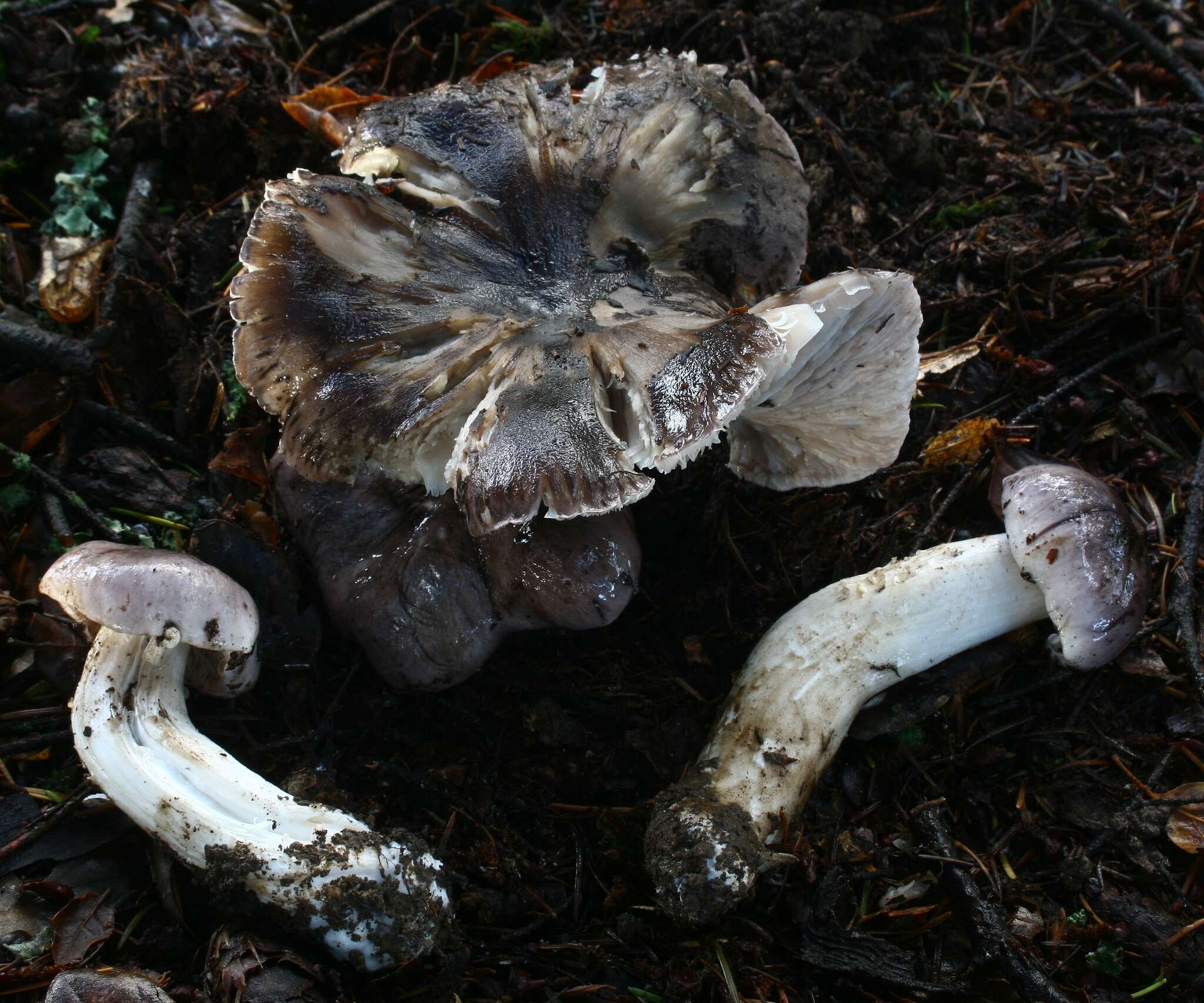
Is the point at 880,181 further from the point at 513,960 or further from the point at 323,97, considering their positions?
the point at 513,960

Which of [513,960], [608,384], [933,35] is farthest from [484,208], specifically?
[933,35]

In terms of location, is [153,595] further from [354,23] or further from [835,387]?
[354,23]

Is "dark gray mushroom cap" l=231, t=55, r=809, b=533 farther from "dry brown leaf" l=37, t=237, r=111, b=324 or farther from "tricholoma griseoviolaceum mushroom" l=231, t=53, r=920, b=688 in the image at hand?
"dry brown leaf" l=37, t=237, r=111, b=324

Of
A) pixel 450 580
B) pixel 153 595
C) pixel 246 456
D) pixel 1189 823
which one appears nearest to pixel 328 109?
pixel 246 456

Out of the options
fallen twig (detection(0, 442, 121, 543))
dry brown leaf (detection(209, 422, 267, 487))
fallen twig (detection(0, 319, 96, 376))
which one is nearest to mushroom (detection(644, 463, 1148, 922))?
dry brown leaf (detection(209, 422, 267, 487))

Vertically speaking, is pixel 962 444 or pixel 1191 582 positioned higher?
pixel 962 444

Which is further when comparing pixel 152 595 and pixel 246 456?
pixel 246 456

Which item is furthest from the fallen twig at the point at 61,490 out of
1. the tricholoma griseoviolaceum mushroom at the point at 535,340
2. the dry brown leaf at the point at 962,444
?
the dry brown leaf at the point at 962,444
